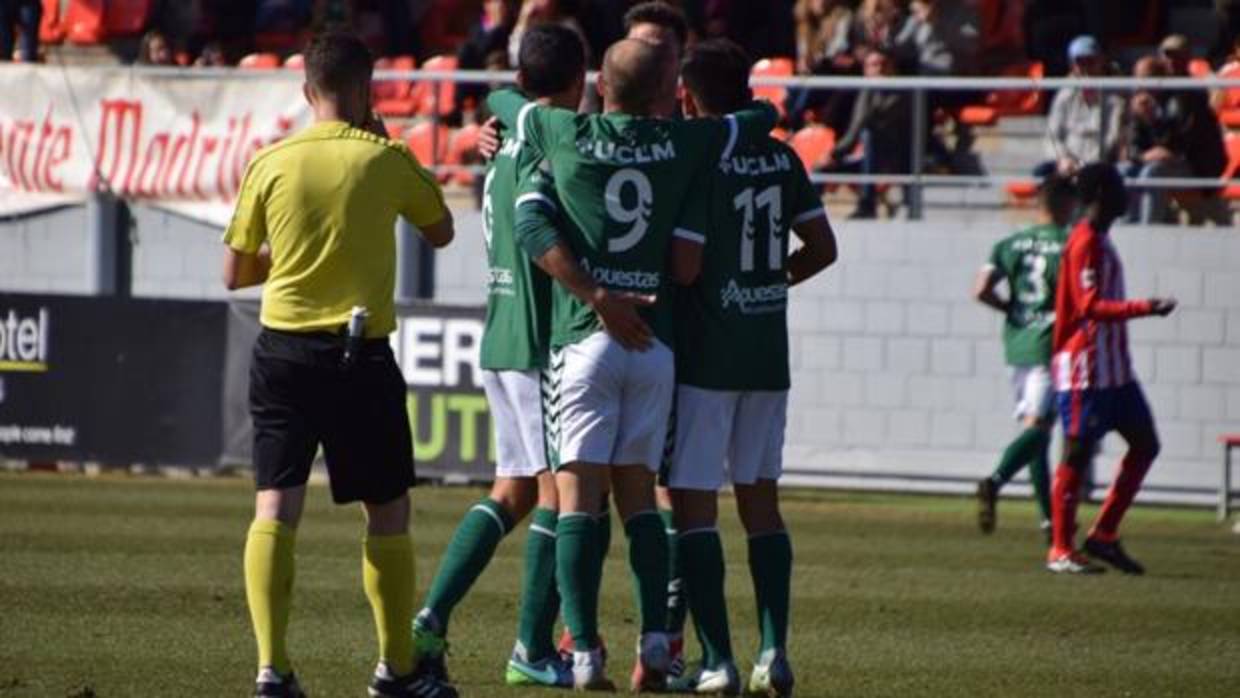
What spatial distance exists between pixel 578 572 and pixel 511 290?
1.03 m

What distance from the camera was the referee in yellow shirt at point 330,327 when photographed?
819 centimetres

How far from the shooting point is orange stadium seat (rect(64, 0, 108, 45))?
23203 mm

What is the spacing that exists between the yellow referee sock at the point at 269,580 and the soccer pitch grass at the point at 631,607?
0.62 metres

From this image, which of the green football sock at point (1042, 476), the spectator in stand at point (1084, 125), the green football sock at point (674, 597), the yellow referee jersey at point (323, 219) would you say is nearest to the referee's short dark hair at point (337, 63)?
the yellow referee jersey at point (323, 219)

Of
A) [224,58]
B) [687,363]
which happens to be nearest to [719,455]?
[687,363]

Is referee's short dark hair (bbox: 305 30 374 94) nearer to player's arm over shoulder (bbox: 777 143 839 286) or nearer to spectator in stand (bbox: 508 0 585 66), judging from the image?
player's arm over shoulder (bbox: 777 143 839 286)

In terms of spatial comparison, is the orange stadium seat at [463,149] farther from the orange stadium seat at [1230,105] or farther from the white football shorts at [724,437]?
the white football shorts at [724,437]

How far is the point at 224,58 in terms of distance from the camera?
24.0 m

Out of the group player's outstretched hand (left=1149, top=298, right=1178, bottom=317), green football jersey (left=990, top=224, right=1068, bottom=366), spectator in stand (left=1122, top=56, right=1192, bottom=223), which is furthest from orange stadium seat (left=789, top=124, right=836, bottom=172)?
player's outstretched hand (left=1149, top=298, right=1178, bottom=317)

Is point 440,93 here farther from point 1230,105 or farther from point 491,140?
point 491,140

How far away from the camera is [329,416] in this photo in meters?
8.24

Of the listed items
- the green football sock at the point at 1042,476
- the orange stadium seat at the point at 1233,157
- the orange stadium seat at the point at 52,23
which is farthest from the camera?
the orange stadium seat at the point at 52,23

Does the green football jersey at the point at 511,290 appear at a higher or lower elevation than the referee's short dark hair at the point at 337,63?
lower

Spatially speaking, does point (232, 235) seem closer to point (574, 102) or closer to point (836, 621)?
point (574, 102)
